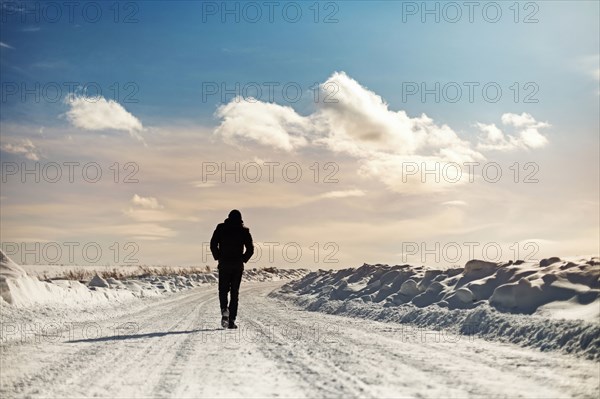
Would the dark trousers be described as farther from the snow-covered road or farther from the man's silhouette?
the snow-covered road

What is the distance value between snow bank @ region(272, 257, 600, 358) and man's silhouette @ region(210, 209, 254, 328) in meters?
3.35

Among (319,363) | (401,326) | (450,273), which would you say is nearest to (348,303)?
(450,273)

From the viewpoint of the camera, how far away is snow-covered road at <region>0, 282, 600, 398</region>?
494 cm

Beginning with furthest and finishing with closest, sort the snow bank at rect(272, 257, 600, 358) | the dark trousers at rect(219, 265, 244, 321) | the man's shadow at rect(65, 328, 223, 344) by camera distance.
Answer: the dark trousers at rect(219, 265, 244, 321)
the man's shadow at rect(65, 328, 223, 344)
the snow bank at rect(272, 257, 600, 358)

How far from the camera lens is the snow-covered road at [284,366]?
4.94 metres

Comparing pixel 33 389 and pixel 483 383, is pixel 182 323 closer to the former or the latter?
pixel 33 389

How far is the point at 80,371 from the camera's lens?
5816 mm

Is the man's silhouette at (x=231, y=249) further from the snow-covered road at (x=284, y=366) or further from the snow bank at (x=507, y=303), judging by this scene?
the snow bank at (x=507, y=303)

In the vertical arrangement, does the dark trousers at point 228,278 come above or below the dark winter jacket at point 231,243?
below

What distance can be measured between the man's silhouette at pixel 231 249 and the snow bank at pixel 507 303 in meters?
3.35

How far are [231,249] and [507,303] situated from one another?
539 centimetres

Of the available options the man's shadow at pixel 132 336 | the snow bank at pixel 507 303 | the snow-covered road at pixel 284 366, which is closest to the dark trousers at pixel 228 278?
the man's shadow at pixel 132 336

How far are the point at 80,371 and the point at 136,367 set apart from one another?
0.59 metres

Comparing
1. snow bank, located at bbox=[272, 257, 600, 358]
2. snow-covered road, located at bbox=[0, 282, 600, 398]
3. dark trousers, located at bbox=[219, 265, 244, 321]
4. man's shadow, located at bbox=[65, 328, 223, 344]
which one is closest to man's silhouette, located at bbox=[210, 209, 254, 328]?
dark trousers, located at bbox=[219, 265, 244, 321]
